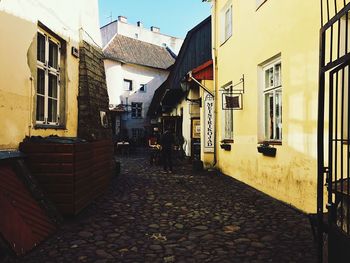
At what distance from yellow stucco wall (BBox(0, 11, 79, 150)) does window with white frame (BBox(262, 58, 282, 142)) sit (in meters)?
4.65

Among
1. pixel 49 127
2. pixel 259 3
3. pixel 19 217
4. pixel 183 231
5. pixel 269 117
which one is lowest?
pixel 183 231

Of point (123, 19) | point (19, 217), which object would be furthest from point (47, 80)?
point (123, 19)

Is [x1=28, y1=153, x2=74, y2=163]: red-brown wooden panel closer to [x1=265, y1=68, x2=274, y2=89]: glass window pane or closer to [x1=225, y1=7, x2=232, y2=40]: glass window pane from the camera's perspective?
[x1=265, y1=68, x2=274, y2=89]: glass window pane

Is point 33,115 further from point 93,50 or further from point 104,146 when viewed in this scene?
point 93,50

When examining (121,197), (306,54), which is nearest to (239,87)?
(306,54)

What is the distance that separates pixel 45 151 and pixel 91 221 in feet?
4.29

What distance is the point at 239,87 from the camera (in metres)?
9.12

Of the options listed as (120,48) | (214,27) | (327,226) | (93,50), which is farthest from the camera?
(120,48)

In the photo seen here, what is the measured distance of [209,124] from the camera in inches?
448

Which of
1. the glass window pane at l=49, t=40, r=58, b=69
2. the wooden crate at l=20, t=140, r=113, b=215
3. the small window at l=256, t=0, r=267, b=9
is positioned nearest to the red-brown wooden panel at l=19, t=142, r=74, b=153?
the wooden crate at l=20, t=140, r=113, b=215

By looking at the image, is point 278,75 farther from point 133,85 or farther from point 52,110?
point 133,85

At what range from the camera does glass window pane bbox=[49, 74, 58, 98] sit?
6555 mm

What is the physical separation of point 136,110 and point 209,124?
78.2 ft

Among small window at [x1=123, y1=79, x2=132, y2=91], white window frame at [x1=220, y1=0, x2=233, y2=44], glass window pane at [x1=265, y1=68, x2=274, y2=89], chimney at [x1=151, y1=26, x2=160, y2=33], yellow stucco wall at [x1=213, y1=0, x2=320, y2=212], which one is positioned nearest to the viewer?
yellow stucco wall at [x1=213, y1=0, x2=320, y2=212]
